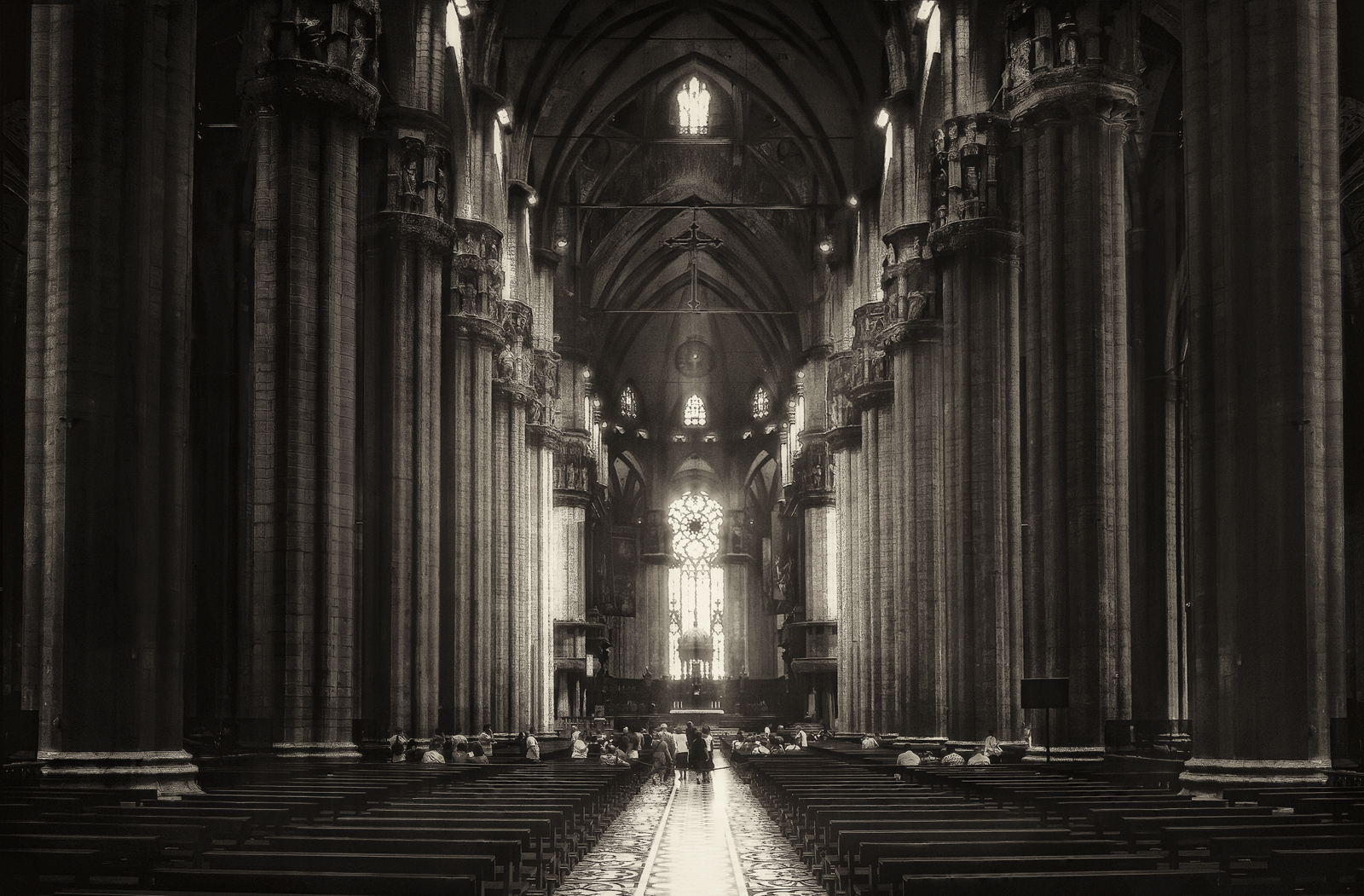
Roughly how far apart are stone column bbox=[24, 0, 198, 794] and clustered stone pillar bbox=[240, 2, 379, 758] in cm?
638

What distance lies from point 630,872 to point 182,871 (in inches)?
336

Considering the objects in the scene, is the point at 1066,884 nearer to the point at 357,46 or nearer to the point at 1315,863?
the point at 1315,863

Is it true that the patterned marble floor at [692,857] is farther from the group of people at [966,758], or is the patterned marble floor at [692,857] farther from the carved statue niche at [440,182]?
the carved statue niche at [440,182]

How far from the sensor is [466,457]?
3716 centimetres

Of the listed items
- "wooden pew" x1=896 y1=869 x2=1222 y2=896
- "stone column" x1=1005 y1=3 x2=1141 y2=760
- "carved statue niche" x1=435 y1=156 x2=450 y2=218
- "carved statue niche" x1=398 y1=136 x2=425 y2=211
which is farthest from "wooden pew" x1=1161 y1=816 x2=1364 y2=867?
"carved statue niche" x1=435 y1=156 x2=450 y2=218

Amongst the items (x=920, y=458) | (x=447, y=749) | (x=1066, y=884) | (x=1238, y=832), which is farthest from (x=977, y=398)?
(x=1066, y=884)

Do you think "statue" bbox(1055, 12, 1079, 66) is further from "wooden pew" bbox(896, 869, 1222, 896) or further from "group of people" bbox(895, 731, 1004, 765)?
"wooden pew" bbox(896, 869, 1222, 896)

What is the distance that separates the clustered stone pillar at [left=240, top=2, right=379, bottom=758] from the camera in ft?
76.5

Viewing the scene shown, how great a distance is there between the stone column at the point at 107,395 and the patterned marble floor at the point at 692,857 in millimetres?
4887

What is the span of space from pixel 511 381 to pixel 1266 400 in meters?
30.6

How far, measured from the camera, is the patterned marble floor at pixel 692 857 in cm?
1466

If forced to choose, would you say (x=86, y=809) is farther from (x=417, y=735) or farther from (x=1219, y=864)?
(x=417, y=735)

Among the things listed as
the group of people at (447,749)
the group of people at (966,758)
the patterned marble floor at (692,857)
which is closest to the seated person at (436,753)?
the group of people at (447,749)

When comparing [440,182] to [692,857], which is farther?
[440,182]
